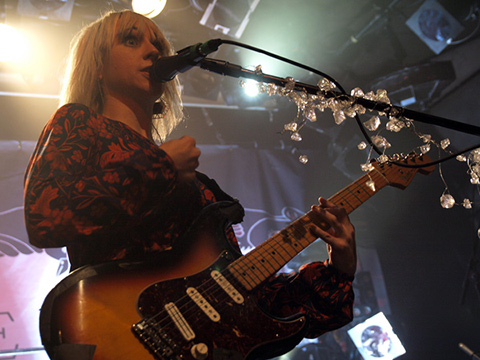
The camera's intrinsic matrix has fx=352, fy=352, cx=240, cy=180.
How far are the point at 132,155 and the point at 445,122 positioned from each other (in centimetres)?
101

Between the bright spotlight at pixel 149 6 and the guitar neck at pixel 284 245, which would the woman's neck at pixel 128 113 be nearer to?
the guitar neck at pixel 284 245

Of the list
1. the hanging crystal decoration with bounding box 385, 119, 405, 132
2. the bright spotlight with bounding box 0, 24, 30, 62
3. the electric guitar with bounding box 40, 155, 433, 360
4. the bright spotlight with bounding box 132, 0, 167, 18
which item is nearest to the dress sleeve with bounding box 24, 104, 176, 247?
the electric guitar with bounding box 40, 155, 433, 360

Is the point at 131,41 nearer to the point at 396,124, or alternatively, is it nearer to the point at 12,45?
the point at 396,124

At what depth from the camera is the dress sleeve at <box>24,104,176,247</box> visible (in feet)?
3.05

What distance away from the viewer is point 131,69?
1383mm

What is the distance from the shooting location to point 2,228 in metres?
3.08

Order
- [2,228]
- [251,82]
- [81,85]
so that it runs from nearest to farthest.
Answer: [251,82] → [81,85] → [2,228]

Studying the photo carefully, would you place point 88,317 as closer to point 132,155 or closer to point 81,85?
point 132,155

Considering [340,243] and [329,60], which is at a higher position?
[329,60]

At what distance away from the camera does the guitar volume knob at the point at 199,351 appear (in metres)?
0.82

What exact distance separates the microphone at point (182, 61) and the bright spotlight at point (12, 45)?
9.83 feet

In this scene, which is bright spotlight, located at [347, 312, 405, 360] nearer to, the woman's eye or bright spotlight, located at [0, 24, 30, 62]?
the woman's eye

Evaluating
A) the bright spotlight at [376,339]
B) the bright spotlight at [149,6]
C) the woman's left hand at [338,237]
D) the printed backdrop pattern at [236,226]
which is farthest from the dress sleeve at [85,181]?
the bright spotlight at [376,339]

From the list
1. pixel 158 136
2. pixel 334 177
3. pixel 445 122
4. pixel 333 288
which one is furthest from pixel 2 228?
pixel 334 177
